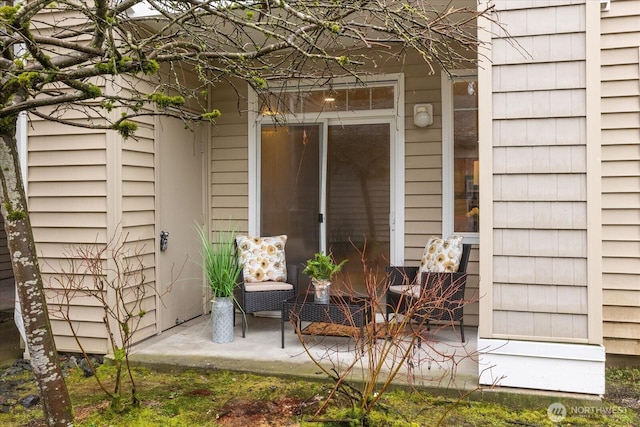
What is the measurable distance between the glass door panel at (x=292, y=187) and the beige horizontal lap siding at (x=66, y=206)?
1.88 metres

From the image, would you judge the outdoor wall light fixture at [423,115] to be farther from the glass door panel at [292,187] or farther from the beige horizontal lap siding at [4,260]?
the beige horizontal lap siding at [4,260]

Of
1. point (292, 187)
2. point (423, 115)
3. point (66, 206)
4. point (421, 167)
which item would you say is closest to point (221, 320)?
Result: point (66, 206)

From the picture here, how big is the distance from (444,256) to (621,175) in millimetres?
1465

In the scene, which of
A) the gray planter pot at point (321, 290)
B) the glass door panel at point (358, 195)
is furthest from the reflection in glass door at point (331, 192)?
the gray planter pot at point (321, 290)

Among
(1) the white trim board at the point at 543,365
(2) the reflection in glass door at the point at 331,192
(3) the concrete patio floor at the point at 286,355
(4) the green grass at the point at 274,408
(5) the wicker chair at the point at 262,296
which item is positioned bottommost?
(4) the green grass at the point at 274,408

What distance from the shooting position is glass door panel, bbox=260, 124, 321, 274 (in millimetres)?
5430

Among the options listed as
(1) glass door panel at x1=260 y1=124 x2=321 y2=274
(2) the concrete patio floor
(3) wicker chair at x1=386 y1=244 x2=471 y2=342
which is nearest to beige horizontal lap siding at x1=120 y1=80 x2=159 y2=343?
(2) the concrete patio floor

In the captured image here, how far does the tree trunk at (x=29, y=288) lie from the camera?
2467mm

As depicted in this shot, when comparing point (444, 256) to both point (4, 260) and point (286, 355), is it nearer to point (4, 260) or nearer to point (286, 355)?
point (286, 355)

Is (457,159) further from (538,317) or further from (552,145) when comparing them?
(538,317)

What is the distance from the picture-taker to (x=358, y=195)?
17.2ft

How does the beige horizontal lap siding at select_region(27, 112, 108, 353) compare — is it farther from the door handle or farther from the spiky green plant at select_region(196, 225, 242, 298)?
the spiky green plant at select_region(196, 225, 242, 298)

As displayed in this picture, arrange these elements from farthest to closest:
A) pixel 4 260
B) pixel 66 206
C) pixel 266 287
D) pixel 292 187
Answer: pixel 4 260, pixel 292 187, pixel 266 287, pixel 66 206

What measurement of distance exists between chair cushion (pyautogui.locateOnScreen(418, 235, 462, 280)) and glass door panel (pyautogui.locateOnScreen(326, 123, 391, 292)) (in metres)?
0.58
